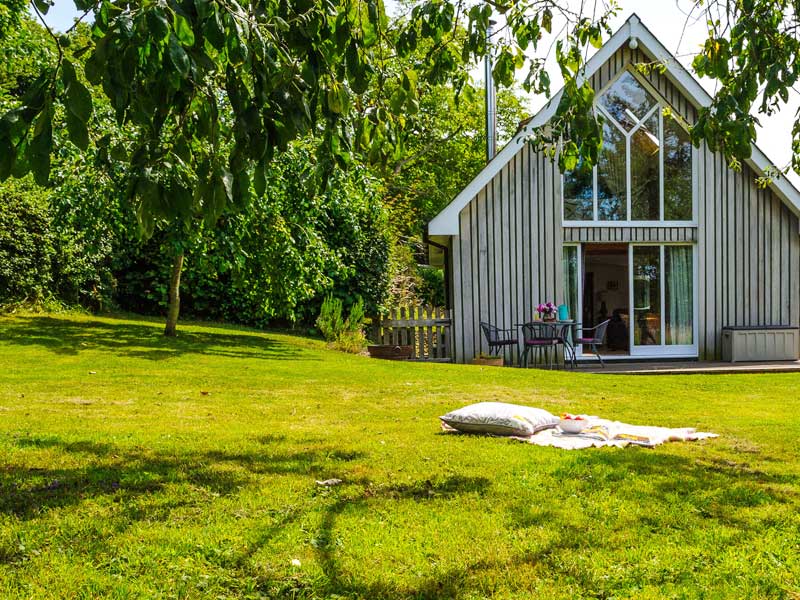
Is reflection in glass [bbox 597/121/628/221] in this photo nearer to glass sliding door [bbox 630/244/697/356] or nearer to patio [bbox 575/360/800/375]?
glass sliding door [bbox 630/244/697/356]

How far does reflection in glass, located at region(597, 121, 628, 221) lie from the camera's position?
1469 cm

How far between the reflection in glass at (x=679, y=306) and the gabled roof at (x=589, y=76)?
2387 millimetres

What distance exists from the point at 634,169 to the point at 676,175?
0.94 m

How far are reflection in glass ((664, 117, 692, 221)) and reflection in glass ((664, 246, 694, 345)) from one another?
1.10 meters

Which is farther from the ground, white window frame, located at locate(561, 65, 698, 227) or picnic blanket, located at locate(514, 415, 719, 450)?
white window frame, located at locate(561, 65, 698, 227)

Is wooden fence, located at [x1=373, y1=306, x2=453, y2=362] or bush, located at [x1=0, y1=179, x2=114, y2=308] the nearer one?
bush, located at [x1=0, y1=179, x2=114, y2=308]

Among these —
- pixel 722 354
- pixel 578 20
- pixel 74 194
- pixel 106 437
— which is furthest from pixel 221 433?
pixel 722 354

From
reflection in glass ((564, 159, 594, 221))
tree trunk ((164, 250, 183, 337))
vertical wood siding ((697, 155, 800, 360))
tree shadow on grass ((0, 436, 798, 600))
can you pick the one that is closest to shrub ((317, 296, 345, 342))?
tree trunk ((164, 250, 183, 337))

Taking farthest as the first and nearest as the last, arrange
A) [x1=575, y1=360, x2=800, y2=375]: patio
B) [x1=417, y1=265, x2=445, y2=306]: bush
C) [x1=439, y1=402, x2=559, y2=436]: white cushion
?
[x1=417, y1=265, x2=445, y2=306]: bush → [x1=575, y1=360, x2=800, y2=375]: patio → [x1=439, y1=402, x2=559, y2=436]: white cushion

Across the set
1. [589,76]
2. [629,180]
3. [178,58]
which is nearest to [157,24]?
[178,58]

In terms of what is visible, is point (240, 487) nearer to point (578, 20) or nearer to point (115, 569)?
point (115, 569)

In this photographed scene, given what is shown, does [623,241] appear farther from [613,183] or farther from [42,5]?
[42,5]

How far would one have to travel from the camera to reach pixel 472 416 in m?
5.94

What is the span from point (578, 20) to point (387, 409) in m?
4.24
